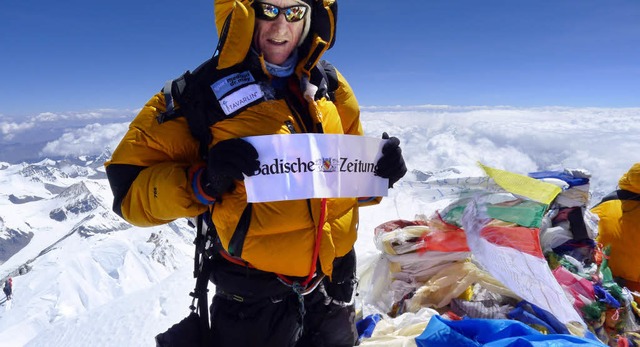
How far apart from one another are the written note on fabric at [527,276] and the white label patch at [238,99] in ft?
8.37

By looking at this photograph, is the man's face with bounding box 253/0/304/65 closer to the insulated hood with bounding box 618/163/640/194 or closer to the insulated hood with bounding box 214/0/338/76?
the insulated hood with bounding box 214/0/338/76

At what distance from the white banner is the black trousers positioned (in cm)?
65

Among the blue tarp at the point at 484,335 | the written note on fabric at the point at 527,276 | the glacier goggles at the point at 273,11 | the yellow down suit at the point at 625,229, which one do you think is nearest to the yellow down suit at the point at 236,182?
the glacier goggles at the point at 273,11

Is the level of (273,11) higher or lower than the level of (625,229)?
higher

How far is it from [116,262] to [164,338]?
20645 cm

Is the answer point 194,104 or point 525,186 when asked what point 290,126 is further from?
point 525,186

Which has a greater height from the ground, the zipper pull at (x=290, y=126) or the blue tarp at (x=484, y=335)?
the zipper pull at (x=290, y=126)

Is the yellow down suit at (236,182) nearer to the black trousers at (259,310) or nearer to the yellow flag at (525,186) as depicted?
the black trousers at (259,310)

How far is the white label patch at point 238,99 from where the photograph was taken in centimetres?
247

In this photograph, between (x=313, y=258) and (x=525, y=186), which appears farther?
(x=525, y=186)

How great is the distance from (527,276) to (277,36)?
2764 millimetres

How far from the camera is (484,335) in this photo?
2.42 meters

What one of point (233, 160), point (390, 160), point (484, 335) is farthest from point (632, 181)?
point (233, 160)

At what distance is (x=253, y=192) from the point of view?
7.54 feet
